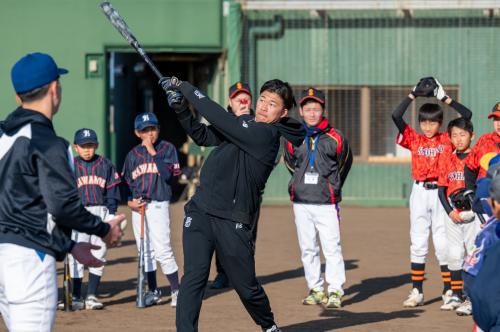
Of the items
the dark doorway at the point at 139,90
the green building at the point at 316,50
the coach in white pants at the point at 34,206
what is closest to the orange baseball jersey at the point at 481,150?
the coach in white pants at the point at 34,206

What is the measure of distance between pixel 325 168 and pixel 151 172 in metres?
1.88

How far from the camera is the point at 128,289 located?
1169cm

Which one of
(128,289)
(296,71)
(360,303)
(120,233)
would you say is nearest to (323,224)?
(360,303)

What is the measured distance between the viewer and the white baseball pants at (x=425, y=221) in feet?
34.9

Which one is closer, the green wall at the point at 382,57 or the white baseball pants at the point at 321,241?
the white baseball pants at the point at 321,241

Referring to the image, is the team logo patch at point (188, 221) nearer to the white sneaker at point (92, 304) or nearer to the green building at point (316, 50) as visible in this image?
the white sneaker at point (92, 304)

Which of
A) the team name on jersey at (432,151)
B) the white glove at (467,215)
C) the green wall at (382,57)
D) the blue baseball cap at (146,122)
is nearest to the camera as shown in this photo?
the white glove at (467,215)

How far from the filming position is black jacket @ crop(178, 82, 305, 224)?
780 centimetres

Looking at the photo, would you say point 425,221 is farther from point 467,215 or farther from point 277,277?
point 277,277

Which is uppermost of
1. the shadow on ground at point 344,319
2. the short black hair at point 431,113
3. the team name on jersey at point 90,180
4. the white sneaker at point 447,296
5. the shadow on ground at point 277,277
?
the short black hair at point 431,113

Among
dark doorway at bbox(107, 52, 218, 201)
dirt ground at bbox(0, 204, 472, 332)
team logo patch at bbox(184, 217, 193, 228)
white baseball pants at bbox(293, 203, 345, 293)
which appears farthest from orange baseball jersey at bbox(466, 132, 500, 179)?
dark doorway at bbox(107, 52, 218, 201)

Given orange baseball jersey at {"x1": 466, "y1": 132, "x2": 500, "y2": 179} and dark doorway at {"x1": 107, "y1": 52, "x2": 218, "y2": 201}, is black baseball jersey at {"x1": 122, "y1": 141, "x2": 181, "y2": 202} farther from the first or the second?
dark doorway at {"x1": 107, "y1": 52, "x2": 218, "y2": 201}

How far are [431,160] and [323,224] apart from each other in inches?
52.4

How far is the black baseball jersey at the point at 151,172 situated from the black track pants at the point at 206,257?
2806 millimetres
